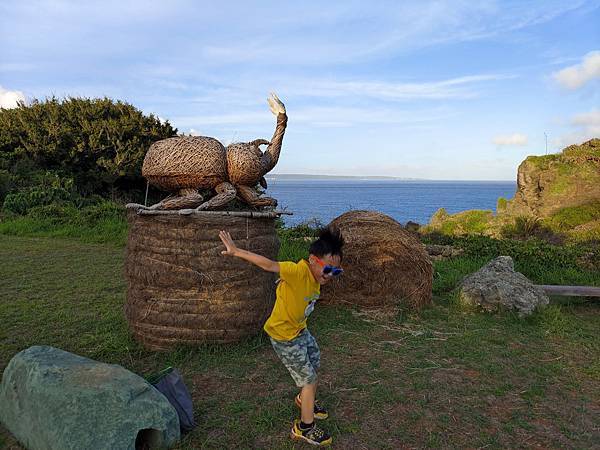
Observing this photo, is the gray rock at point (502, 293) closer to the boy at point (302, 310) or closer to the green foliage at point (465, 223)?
the boy at point (302, 310)

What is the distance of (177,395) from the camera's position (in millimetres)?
3752

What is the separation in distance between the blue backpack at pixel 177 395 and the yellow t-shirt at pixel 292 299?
33.7 inches

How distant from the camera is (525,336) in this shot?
6.25m

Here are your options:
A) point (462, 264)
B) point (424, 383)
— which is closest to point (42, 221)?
point (462, 264)

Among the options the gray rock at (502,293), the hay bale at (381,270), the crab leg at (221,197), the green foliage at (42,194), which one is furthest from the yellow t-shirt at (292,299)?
the green foliage at (42,194)

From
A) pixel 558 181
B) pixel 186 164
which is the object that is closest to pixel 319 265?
pixel 186 164

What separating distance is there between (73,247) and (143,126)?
1081 cm

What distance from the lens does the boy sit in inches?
139

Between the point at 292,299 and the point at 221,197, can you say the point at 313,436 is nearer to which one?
the point at 292,299

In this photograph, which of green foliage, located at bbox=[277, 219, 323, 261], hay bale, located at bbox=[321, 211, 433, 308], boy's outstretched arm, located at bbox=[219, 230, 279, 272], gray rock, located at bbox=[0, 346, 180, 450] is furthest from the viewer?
green foliage, located at bbox=[277, 219, 323, 261]

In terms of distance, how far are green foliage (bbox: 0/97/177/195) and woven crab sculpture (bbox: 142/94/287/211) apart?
52.4ft

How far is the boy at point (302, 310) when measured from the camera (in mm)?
3527

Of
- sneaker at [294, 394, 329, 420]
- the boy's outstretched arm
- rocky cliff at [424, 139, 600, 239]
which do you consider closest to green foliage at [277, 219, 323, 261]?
sneaker at [294, 394, 329, 420]

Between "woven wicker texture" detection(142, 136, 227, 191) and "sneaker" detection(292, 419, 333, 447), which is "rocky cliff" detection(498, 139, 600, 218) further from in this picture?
"sneaker" detection(292, 419, 333, 447)
